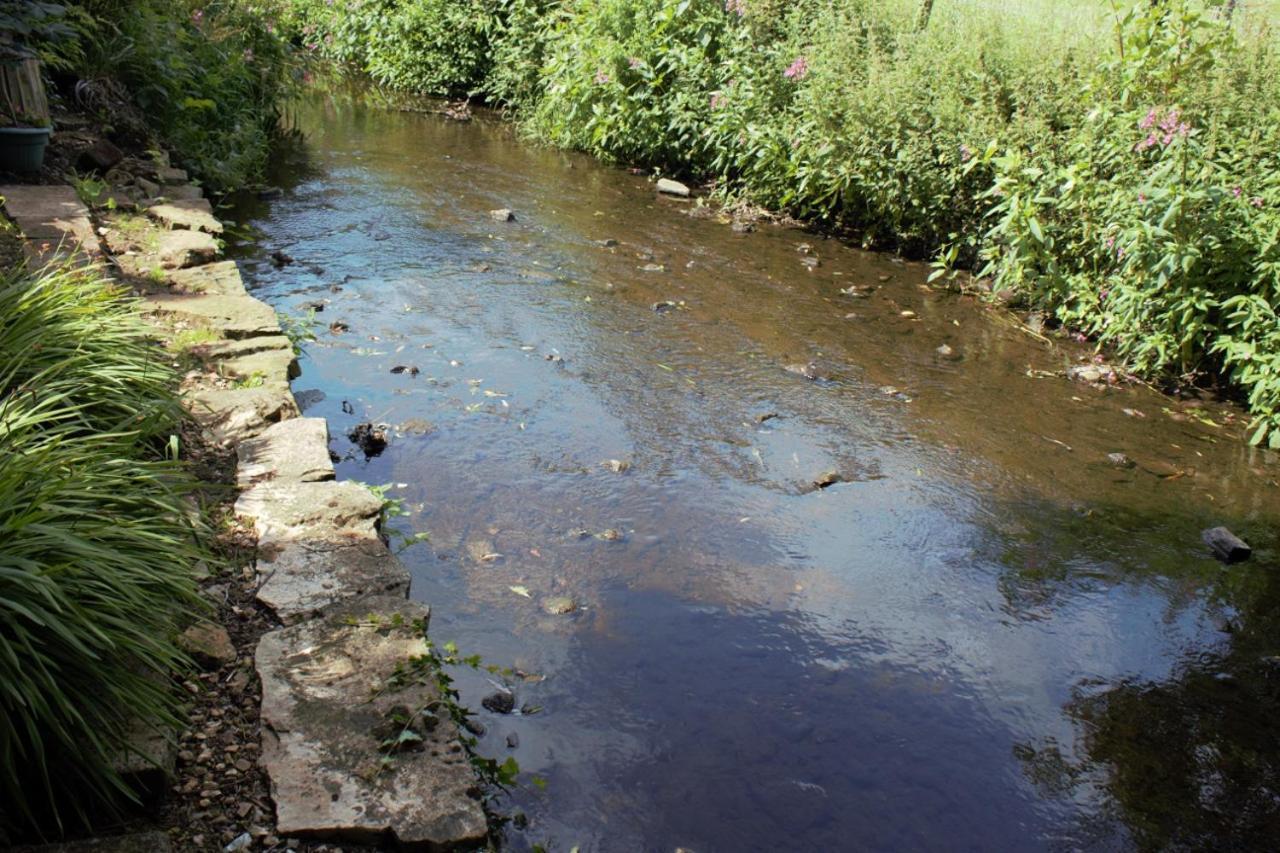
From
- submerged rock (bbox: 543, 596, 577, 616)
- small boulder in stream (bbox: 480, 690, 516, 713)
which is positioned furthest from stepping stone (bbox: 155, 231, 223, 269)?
small boulder in stream (bbox: 480, 690, 516, 713)

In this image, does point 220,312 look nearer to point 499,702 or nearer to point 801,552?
point 499,702


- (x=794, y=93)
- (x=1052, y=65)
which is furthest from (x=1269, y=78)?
(x=794, y=93)

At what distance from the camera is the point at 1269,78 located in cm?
650

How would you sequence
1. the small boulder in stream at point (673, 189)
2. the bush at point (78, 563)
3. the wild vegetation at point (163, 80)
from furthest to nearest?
the small boulder in stream at point (673, 189), the wild vegetation at point (163, 80), the bush at point (78, 563)

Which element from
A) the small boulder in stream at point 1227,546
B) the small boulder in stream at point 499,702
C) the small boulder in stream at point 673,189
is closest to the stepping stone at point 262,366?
the small boulder in stream at point 499,702

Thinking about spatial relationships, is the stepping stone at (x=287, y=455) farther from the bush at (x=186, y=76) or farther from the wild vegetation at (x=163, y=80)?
the bush at (x=186, y=76)

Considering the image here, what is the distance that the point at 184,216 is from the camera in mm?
6660

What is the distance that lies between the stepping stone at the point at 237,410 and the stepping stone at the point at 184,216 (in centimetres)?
249

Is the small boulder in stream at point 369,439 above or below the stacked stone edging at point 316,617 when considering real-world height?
below

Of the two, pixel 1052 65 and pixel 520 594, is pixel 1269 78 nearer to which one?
pixel 1052 65

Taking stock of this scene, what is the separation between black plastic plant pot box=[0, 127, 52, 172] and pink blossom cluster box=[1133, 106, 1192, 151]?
21.6 ft

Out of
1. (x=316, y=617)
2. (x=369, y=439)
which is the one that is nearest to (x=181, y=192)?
(x=369, y=439)

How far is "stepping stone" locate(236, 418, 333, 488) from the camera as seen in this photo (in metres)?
3.90

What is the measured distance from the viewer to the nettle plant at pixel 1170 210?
5977 mm
